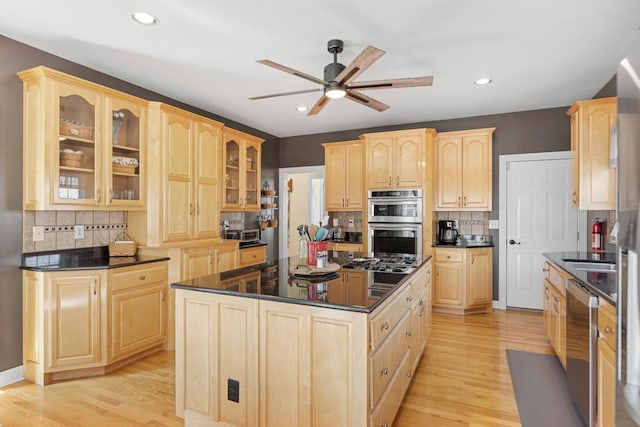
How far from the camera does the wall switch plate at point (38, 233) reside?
2860 millimetres

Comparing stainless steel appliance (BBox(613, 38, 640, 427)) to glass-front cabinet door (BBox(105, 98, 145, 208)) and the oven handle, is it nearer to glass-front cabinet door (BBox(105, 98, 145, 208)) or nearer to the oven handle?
the oven handle

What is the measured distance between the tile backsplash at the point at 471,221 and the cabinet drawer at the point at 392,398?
3060mm

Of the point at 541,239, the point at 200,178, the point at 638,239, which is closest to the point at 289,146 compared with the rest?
the point at 200,178

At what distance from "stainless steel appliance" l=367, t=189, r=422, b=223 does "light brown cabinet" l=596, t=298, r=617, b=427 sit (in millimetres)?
2933

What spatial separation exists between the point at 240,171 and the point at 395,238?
2286mm

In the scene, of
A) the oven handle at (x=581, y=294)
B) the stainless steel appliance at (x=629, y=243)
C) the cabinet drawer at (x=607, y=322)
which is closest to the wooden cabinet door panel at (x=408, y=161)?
the oven handle at (x=581, y=294)

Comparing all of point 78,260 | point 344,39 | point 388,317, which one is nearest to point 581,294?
point 388,317

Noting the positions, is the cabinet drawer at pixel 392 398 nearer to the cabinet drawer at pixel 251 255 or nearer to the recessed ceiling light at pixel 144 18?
the cabinet drawer at pixel 251 255

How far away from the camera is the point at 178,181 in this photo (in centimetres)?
365

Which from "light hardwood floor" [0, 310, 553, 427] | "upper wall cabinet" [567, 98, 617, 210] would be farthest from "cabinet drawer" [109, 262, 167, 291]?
"upper wall cabinet" [567, 98, 617, 210]

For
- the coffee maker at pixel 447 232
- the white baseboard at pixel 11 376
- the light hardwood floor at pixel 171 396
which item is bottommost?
the light hardwood floor at pixel 171 396

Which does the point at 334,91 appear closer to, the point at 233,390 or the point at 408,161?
the point at 233,390

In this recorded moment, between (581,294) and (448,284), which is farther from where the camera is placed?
(448,284)

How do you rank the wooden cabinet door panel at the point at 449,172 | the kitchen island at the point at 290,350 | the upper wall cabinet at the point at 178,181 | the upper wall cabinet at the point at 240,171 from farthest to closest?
the wooden cabinet door panel at the point at 449,172 < the upper wall cabinet at the point at 240,171 < the upper wall cabinet at the point at 178,181 < the kitchen island at the point at 290,350
